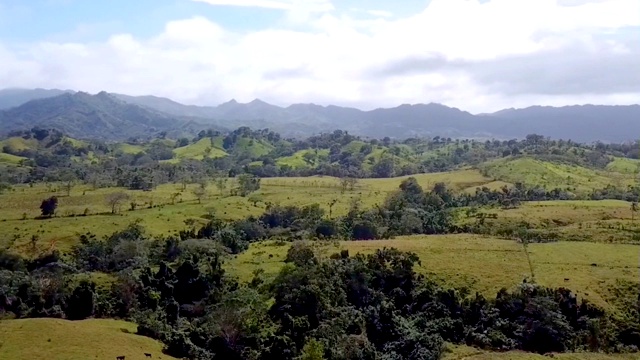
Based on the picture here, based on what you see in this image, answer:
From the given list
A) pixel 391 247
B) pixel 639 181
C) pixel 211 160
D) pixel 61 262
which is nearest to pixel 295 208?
pixel 391 247

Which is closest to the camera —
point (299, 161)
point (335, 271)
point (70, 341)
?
point (70, 341)

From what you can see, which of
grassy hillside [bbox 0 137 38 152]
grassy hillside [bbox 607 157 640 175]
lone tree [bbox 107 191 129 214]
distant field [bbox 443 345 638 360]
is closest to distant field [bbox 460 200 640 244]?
distant field [bbox 443 345 638 360]

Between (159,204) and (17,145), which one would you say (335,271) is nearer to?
(159,204)

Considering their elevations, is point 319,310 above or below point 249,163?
below

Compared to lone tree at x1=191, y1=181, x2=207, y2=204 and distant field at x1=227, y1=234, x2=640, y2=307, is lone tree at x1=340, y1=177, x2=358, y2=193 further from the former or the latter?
distant field at x1=227, y1=234, x2=640, y2=307

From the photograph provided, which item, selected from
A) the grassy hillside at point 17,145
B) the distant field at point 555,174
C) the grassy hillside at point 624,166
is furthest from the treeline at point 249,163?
the distant field at point 555,174

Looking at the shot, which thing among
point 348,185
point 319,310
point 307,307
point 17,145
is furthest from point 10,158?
point 319,310

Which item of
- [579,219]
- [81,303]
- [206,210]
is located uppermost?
[579,219]
